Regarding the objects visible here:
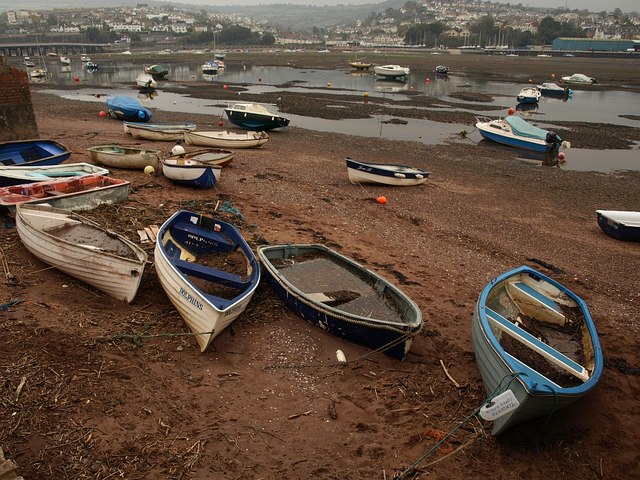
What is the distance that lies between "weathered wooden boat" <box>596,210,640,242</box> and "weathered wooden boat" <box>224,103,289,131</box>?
1793 cm

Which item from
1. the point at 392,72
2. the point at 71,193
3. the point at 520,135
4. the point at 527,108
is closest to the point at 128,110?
the point at 71,193

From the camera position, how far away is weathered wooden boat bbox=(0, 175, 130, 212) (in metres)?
10.2

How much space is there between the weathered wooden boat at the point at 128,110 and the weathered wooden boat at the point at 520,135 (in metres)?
20.1

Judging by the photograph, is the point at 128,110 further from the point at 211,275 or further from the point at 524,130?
the point at 524,130

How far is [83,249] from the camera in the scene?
780 cm

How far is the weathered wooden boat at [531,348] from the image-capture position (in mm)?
5578

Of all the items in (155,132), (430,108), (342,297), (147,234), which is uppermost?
(147,234)

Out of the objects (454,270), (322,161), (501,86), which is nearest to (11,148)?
(322,161)

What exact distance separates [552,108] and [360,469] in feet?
160

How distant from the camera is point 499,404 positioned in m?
5.49

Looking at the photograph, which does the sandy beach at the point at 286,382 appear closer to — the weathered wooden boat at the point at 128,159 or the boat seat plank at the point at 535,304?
the boat seat plank at the point at 535,304

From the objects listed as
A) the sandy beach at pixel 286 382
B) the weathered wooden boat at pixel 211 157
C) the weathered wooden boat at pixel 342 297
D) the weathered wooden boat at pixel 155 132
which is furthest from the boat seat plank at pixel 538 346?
the weathered wooden boat at pixel 155 132

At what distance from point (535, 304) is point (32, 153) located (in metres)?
14.8

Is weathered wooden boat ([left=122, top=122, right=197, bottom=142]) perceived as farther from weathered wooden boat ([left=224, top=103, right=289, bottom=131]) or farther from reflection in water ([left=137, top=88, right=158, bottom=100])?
reflection in water ([left=137, top=88, right=158, bottom=100])
